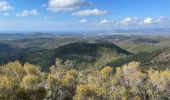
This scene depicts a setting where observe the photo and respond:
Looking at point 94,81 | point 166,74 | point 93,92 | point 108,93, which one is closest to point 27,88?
point 93,92

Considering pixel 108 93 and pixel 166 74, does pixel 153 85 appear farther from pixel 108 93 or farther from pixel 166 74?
pixel 108 93

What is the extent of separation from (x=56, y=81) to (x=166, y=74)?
56.0m

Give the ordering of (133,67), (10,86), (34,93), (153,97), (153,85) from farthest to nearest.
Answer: (133,67)
(153,85)
(153,97)
(34,93)
(10,86)

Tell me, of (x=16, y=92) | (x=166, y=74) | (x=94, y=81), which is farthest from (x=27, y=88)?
(x=166, y=74)

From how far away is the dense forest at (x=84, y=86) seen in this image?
9464 cm

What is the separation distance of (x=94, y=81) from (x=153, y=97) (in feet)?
90.3

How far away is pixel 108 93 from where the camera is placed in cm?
10800

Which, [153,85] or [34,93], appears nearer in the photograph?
[34,93]

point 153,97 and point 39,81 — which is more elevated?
point 39,81

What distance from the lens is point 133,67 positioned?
522 ft

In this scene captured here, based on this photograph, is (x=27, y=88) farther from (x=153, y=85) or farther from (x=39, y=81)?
(x=153, y=85)

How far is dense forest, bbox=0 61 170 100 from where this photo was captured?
Answer: 94.6 m

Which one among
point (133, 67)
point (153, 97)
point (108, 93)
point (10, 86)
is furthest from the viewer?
point (133, 67)

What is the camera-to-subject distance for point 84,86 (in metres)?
102
